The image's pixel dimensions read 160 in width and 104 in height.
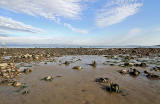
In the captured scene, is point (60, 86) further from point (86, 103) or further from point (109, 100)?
point (109, 100)

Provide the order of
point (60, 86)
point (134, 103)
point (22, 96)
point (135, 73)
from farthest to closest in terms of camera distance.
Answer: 1. point (135, 73)
2. point (60, 86)
3. point (22, 96)
4. point (134, 103)

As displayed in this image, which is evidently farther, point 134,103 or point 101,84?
point 101,84

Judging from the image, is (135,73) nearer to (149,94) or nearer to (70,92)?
(149,94)

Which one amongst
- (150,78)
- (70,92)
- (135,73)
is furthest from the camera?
(135,73)

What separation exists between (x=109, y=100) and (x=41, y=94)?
3.33 m

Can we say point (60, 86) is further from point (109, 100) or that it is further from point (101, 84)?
point (109, 100)

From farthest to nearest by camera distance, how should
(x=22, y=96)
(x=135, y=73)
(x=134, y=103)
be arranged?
(x=135, y=73) → (x=22, y=96) → (x=134, y=103)

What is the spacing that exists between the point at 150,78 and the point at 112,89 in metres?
3.80

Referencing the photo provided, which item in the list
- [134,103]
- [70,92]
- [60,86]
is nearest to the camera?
[134,103]

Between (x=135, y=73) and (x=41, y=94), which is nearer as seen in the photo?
(x=41, y=94)

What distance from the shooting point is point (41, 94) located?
17.6ft

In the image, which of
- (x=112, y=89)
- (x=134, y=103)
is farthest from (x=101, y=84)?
(x=134, y=103)

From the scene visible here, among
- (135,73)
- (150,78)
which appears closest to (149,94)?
(150,78)

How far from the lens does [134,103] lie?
4484mm
